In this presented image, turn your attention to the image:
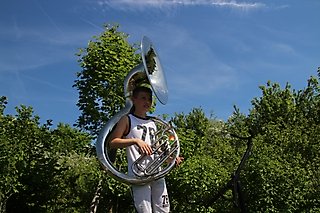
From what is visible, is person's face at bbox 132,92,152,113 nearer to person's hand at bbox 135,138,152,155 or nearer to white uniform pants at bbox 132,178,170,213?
person's hand at bbox 135,138,152,155

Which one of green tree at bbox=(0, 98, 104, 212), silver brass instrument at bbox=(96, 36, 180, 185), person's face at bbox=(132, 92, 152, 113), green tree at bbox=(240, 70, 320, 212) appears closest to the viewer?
silver brass instrument at bbox=(96, 36, 180, 185)

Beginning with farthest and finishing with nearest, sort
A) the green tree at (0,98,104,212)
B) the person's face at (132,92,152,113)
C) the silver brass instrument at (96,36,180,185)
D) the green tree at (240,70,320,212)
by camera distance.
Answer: the green tree at (0,98,104,212)
the green tree at (240,70,320,212)
the person's face at (132,92,152,113)
the silver brass instrument at (96,36,180,185)

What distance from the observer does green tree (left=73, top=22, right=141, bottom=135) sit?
11430 millimetres

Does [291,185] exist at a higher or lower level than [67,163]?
lower

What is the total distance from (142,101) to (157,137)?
28cm

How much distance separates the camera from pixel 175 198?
11.1 metres

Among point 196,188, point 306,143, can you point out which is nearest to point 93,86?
point 196,188

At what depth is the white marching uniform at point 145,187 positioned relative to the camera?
3.10m

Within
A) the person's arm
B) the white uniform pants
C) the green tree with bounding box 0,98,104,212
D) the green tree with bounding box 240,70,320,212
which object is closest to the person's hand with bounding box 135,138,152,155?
the person's arm

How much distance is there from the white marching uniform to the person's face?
0.08 metres

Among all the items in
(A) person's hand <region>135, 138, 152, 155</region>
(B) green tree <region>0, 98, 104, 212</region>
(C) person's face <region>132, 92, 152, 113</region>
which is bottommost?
(A) person's hand <region>135, 138, 152, 155</region>

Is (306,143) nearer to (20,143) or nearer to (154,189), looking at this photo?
(20,143)

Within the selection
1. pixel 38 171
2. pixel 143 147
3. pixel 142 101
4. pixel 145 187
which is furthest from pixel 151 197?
pixel 38 171

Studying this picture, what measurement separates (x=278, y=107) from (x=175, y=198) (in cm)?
1643
